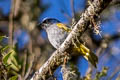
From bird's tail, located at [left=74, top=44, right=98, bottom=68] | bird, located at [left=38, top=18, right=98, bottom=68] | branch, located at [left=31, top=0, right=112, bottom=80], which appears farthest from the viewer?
bird, located at [left=38, top=18, right=98, bottom=68]

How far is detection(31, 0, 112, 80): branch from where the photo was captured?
195 cm

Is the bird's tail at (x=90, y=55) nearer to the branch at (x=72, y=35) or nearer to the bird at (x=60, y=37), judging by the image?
the bird at (x=60, y=37)

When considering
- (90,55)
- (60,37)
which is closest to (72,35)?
(90,55)

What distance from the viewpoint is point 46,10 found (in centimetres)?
566

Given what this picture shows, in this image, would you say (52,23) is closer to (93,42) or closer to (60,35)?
(60,35)

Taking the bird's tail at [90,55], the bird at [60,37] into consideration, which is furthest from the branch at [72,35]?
the bird at [60,37]

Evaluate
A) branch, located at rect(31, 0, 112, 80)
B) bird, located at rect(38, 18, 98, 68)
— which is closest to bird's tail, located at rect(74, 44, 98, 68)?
bird, located at rect(38, 18, 98, 68)

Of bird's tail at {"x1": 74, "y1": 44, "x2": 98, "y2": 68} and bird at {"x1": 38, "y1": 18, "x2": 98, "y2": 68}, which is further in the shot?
bird at {"x1": 38, "y1": 18, "x2": 98, "y2": 68}

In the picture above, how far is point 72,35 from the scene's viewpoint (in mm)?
2127

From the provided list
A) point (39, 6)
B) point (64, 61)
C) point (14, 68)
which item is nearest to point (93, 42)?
point (39, 6)

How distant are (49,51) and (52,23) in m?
1.43

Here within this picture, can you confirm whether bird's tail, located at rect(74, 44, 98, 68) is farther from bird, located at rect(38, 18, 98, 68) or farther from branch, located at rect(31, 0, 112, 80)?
branch, located at rect(31, 0, 112, 80)

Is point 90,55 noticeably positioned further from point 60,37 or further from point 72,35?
point 72,35

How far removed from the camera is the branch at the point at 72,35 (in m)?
1.95
